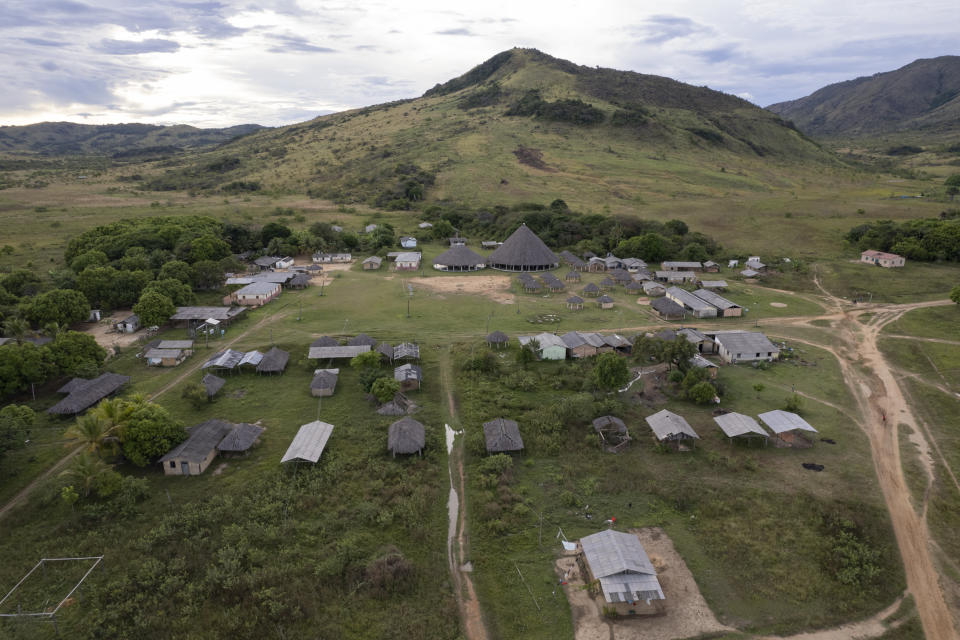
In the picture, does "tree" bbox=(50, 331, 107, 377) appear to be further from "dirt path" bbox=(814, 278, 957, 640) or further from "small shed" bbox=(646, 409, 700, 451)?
"dirt path" bbox=(814, 278, 957, 640)

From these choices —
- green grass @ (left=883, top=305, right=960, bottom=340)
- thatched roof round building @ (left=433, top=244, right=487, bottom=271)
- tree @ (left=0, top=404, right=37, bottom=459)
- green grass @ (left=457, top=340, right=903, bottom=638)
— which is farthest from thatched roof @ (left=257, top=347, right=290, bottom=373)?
green grass @ (left=883, top=305, right=960, bottom=340)

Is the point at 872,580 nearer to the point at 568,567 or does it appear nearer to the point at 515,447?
the point at 568,567

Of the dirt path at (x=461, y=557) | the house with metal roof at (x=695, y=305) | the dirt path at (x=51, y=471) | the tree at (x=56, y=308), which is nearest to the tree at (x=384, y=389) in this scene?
the dirt path at (x=461, y=557)

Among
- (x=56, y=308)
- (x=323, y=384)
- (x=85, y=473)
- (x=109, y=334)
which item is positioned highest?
(x=56, y=308)

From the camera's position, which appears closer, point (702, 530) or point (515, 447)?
point (702, 530)

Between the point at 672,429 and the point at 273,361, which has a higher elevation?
the point at 273,361

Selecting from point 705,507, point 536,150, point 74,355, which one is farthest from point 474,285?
point 536,150

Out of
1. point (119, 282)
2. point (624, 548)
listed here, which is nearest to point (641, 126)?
point (119, 282)

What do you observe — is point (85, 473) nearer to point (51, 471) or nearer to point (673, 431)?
point (51, 471)
